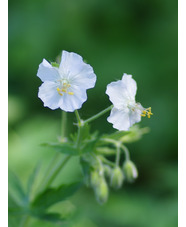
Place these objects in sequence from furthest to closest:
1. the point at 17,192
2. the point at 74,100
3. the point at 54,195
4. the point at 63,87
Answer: the point at 17,192
the point at 54,195
the point at 63,87
the point at 74,100

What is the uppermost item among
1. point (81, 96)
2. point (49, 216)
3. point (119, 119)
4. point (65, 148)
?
point (81, 96)

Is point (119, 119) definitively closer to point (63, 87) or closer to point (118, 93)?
point (118, 93)

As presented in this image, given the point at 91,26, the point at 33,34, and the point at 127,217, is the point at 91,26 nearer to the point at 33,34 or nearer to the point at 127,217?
the point at 33,34

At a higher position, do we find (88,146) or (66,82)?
(66,82)

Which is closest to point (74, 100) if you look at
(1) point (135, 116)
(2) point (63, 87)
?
(2) point (63, 87)

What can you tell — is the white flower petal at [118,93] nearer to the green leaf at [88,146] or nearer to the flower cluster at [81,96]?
the flower cluster at [81,96]

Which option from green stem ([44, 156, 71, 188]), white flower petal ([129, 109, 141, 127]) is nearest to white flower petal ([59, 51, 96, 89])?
white flower petal ([129, 109, 141, 127])
